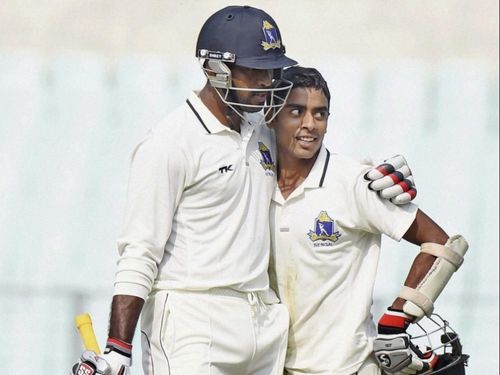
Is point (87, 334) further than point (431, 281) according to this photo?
No

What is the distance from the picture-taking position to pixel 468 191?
24.4 feet

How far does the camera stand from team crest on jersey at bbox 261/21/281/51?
3.63m

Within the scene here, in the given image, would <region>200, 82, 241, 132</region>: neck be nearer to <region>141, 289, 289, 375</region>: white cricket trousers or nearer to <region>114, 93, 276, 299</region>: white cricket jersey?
<region>114, 93, 276, 299</region>: white cricket jersey

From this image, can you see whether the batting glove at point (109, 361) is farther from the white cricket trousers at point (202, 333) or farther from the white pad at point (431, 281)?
the white pad at point (431, 281)

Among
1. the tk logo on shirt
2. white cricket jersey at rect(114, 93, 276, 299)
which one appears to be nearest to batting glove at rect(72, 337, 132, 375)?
white cricket jersey at rect(114, 93, 276, 299)

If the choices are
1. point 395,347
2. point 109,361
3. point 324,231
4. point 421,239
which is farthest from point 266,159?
point 109,361

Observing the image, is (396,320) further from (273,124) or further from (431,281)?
(273,124)

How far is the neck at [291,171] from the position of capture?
151 inches

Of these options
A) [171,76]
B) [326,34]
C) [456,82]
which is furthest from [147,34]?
[456,82]

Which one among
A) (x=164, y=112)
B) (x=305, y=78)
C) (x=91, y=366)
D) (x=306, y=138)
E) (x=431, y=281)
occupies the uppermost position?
(x=164, y=112)

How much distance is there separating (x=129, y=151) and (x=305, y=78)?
335 cm

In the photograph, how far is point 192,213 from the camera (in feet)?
11.6

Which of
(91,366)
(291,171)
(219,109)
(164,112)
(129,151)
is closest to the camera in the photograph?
(91,366)

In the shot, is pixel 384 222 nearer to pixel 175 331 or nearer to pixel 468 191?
pixel 175 331
